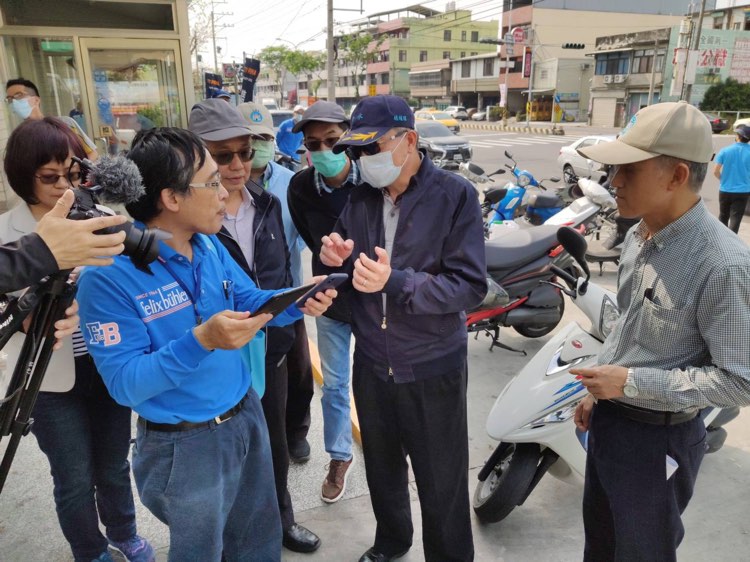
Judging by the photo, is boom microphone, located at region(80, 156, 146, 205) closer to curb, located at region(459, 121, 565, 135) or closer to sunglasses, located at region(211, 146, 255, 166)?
sunglasses, located at region(211, 146, 255, 166)

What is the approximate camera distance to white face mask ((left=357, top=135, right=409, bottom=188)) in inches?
77.7

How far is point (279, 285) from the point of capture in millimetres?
2326

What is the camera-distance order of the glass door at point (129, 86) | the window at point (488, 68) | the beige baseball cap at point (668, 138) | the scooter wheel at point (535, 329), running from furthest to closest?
the window at point (488, 68) → the glass door at point (129, 86) → the scooter wheel at point (535, 329) → the beige baseball cap at point (668, 138)

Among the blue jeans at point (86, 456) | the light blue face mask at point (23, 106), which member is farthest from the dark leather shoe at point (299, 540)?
the light blue face mask at point (23, 106)

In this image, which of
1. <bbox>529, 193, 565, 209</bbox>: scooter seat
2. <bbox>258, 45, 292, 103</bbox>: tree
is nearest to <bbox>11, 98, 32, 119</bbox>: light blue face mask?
<bbox>529, 193, 565, 209</bbox>: scooter seat

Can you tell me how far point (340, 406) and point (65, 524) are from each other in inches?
51.3

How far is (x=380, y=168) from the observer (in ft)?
6.51

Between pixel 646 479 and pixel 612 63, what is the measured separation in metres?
42.0

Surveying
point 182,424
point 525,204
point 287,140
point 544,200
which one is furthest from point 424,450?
point 525,204

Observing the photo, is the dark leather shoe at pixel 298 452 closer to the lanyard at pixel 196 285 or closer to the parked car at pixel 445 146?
the lanyard at pixel 196 285

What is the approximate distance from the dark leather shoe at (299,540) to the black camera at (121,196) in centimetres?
162

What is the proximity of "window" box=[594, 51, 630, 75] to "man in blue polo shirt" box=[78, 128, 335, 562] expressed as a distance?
135 ft

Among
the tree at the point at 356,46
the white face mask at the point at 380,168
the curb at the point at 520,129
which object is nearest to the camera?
the white face mask at the point at 380,168

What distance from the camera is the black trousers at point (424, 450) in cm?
204
